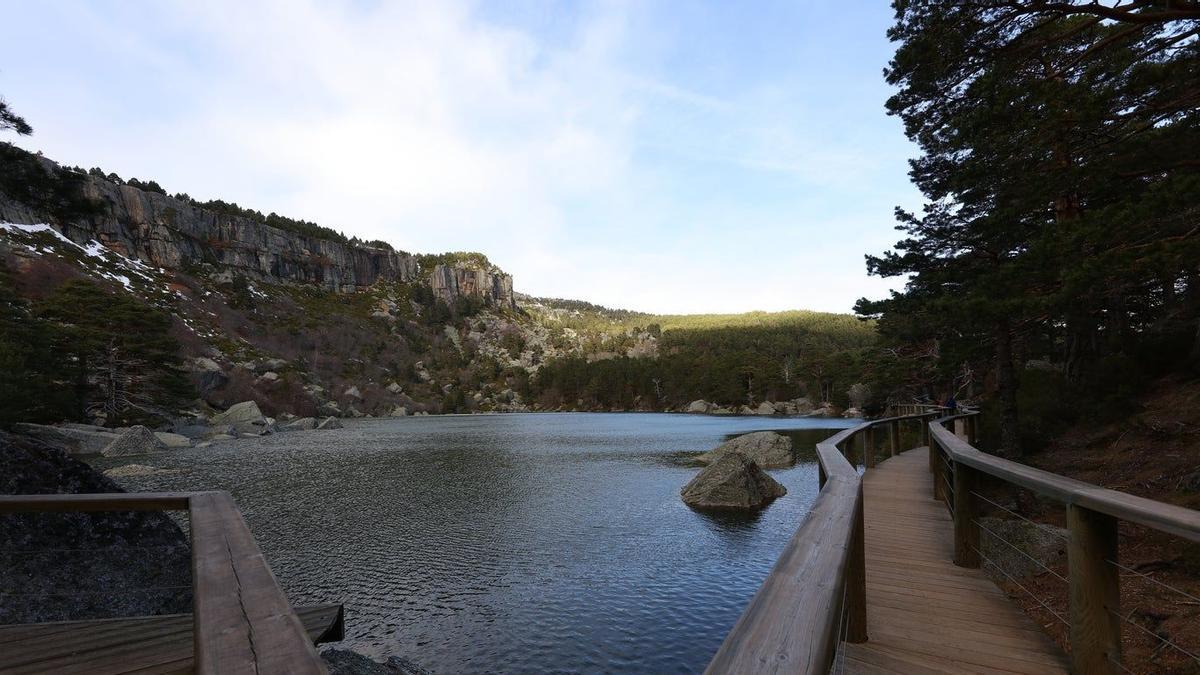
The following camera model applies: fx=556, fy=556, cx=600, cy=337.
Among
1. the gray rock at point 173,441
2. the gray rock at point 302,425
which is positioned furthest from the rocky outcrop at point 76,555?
the gray rock at point 302,425

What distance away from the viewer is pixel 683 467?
25.9 metres

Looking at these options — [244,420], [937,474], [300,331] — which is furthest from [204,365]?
[937,474]

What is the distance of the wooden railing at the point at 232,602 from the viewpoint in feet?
4.39

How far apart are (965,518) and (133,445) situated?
3776 cm

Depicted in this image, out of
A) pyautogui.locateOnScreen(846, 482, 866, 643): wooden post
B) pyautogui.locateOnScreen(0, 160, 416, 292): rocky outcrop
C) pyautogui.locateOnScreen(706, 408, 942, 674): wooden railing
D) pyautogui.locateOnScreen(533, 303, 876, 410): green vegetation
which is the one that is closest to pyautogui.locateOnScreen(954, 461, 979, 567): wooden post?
pyautogui.locateOnScreen(846, 482, 866, 643): wooden post

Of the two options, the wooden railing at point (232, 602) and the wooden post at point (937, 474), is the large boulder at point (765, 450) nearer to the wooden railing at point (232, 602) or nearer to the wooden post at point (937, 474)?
the wooden post at point (937, 474)

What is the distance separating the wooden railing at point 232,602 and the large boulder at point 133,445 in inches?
1333

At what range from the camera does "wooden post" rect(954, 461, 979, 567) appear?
4992mm

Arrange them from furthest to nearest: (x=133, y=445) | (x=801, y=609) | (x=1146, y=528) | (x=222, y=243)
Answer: (x=222, y=243), (x=133, y=445), (x=1146, y=528), (x=801, y=609)

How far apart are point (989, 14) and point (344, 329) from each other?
14458 cm

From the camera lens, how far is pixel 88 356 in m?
36.8

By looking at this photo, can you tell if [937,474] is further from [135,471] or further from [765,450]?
[135,471]

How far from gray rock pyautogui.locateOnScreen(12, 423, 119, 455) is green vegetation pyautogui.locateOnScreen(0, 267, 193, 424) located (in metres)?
1.35

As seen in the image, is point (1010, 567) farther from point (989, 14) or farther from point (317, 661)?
point (317, 661)
